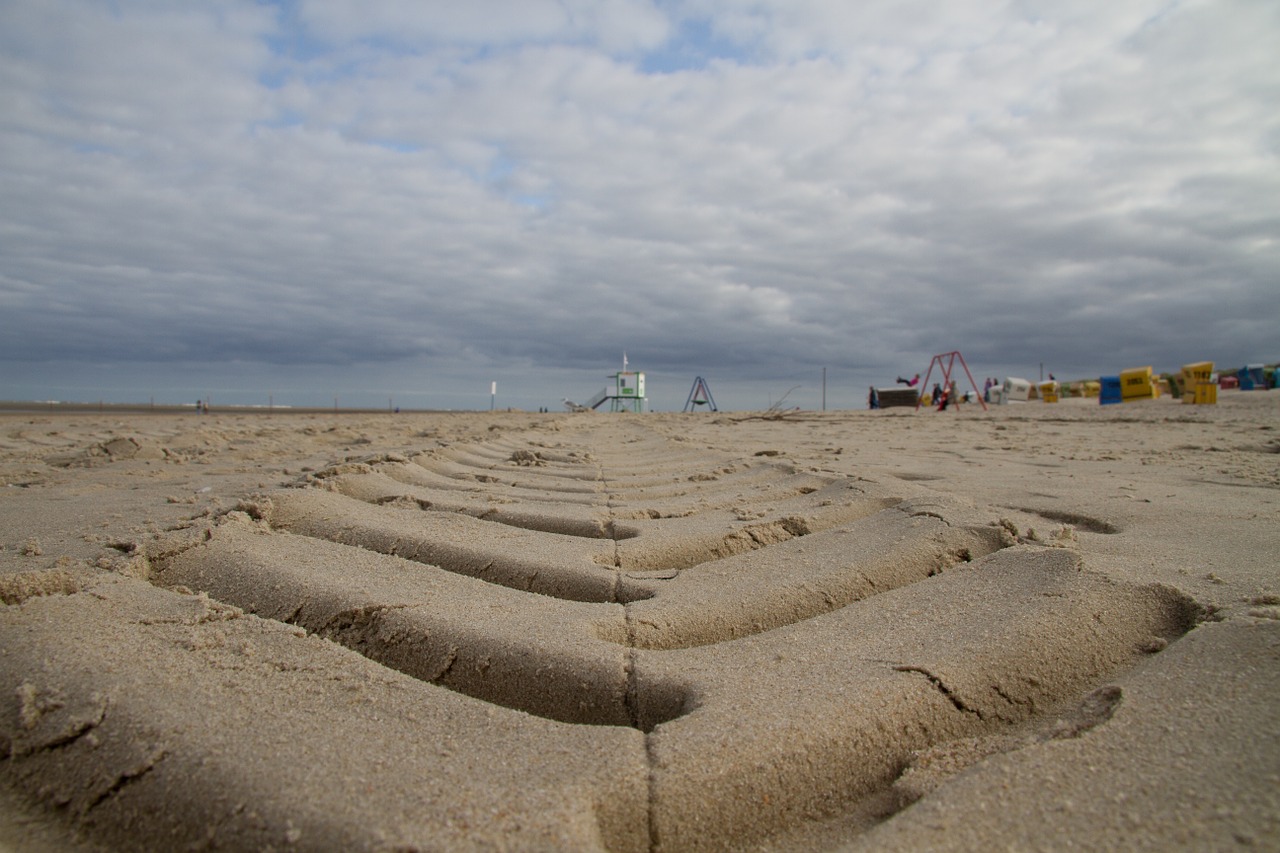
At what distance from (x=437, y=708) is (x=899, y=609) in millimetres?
1030

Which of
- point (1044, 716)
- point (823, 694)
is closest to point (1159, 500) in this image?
point (1044, 716)

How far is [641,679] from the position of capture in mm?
1271

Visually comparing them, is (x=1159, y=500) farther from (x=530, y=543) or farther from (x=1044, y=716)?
(x=530, y=543)

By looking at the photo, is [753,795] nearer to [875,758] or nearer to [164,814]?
[875,758]

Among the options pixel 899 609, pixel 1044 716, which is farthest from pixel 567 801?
pixel 899 609

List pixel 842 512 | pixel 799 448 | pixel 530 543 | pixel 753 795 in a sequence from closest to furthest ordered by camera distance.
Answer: pixel 753 795
pixel 530 543
pixel 842 512
pixel 799 448

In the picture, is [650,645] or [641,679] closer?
[641,679]

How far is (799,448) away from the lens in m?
6.03

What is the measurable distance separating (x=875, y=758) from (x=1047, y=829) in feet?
0.90

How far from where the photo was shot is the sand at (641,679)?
0.88 meters

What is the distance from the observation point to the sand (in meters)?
0.88

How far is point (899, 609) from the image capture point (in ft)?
5.15

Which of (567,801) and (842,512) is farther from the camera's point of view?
(842,512)

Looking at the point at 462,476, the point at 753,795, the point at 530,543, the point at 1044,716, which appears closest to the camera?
the point at 753,795
